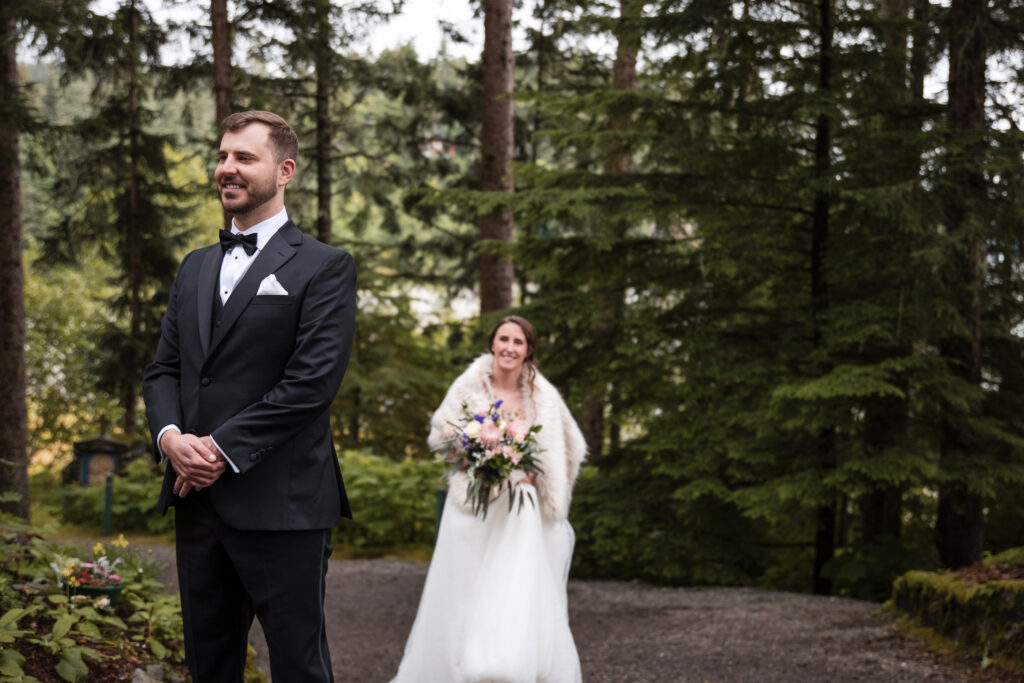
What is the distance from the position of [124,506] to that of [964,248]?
40.6ft

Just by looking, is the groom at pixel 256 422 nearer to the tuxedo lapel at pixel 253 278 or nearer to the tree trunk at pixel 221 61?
the tuxedo lapel at pixel 253 278

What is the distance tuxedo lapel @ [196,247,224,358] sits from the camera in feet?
9.90

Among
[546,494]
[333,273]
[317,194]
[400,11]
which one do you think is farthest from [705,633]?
[317,194]

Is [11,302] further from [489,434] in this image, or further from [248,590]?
[248,590]

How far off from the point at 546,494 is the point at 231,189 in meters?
3.49

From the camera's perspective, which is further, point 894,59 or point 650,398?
point 650,398

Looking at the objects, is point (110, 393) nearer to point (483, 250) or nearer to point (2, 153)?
point (2, 153)

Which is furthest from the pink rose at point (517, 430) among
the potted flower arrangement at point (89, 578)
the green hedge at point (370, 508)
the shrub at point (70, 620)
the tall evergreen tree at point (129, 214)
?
the tall evergreen tree at point (129, 214)

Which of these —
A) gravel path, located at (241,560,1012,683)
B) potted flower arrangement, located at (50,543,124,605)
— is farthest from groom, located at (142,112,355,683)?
gravel path, located at (241,560,1012,683)

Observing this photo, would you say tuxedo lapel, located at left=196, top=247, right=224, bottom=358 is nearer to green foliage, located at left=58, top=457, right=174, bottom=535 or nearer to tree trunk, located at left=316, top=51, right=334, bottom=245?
green foliage, located at left=58, top=457, right=174, bottom=535

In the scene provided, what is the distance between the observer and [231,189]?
9.83ft

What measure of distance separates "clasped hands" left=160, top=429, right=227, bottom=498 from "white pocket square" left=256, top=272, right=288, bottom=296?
1.61ft

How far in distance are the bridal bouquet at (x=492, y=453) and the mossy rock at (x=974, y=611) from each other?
284cm

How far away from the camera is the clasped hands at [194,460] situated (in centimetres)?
280
